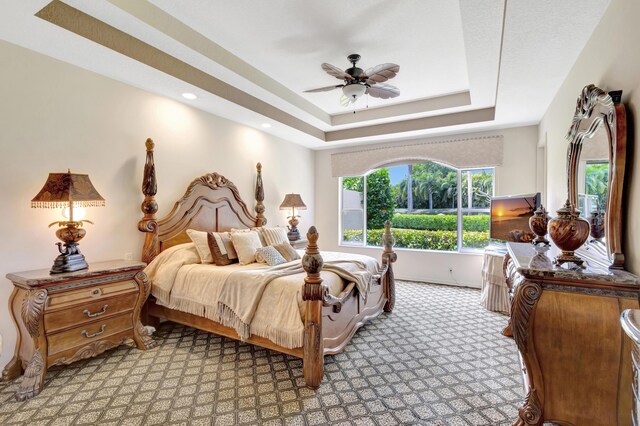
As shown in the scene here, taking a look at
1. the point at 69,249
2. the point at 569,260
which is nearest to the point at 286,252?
the point at 69,249

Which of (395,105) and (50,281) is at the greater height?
(395,105)

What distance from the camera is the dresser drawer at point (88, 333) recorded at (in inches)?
93.6

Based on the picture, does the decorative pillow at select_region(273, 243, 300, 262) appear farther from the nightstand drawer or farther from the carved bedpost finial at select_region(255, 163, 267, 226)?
the nightstand drawer

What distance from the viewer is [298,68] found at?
3.58 m

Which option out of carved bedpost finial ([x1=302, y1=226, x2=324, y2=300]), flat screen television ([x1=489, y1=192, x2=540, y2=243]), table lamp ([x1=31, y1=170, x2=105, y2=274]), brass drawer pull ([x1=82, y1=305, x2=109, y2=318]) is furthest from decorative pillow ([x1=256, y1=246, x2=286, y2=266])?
flat screen television ([x1=489, y1=192, x2=540, y2=243])

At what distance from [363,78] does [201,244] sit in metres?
2.51

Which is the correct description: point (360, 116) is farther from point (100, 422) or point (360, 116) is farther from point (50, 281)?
point (100, 422)

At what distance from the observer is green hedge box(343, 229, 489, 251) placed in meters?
5.31

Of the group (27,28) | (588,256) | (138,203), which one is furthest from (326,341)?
(27,28)

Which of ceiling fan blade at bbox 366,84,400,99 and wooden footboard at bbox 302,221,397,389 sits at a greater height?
ceiling fan blade at bbox 366,84,400,99

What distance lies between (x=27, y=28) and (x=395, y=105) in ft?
14.1

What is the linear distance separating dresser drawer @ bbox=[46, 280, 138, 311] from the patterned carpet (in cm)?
60

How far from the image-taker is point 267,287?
265 centimetres

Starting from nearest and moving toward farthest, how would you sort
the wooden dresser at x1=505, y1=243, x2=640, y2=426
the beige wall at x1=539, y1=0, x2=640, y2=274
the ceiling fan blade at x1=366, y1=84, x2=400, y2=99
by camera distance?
the wooden dresser at x1=505, y1=243, x2=640, y2=426
the beige wall at x1=539, y1=0, x2=640, y2=274
the ceiling fan blade at x1=366, y1=84, x2=400, y2=99
